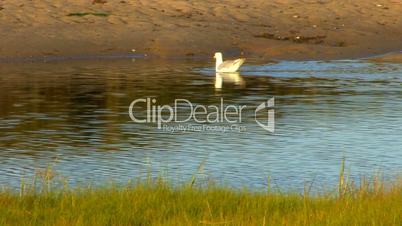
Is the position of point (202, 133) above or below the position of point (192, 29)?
below

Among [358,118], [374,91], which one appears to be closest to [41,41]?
[374,91]

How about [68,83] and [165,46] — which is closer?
[68,83]

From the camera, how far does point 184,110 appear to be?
22.2 m

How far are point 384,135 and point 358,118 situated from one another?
7.91 feet

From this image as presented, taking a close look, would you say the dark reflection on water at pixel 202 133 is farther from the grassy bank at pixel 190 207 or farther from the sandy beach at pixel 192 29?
the sandy beach at pixel 192 29

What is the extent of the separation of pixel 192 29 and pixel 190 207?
28164 millimetres

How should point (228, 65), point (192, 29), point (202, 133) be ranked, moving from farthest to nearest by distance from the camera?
point (192, 29), point (228, 65), point (202, 133)

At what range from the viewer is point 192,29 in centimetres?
3828

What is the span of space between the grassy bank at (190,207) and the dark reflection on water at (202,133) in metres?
2.70

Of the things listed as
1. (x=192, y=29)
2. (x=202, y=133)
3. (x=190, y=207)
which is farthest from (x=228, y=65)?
(x=190, y=207)

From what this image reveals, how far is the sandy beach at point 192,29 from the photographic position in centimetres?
3606

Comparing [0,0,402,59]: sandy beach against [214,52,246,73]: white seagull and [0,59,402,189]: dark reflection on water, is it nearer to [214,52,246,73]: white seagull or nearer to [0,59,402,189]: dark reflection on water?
[0,59,402,189]: dark reflection on water

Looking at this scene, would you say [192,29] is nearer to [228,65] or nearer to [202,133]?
[228,65]

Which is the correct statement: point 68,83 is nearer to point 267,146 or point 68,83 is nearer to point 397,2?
point 267,146
